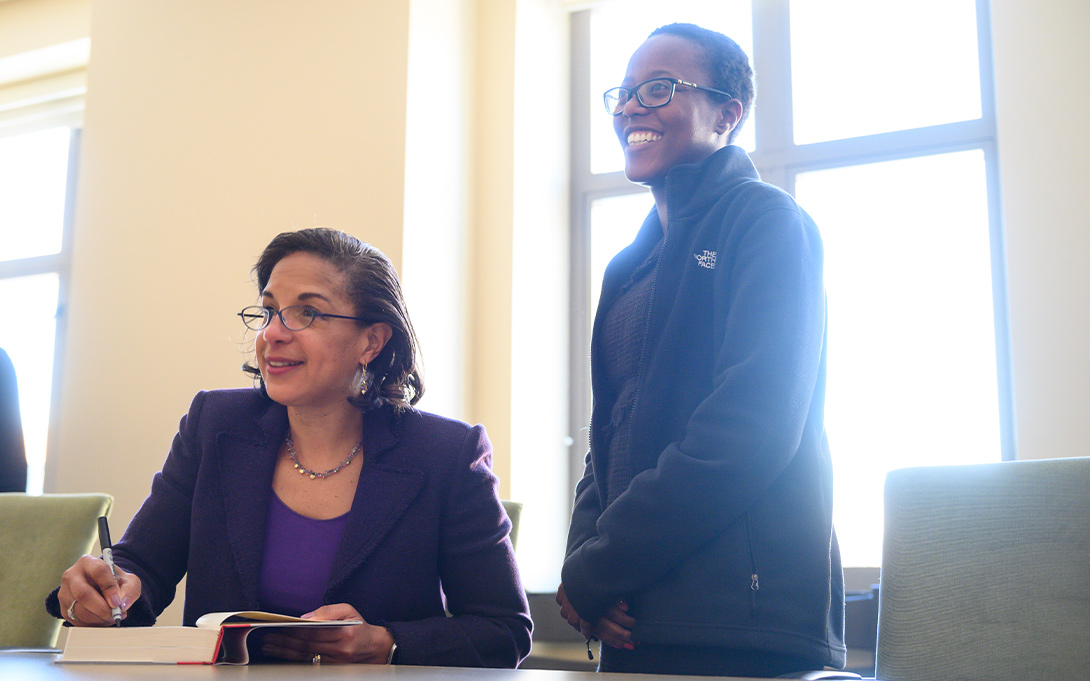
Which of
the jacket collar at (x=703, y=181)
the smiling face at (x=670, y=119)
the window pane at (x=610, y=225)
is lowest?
the jacket collar at (x=703, y=181)

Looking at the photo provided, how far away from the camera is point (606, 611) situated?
4.63 ft

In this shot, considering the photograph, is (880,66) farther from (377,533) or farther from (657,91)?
(377,533)

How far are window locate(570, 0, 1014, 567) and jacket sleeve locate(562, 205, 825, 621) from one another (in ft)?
6.70

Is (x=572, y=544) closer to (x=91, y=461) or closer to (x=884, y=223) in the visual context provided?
(x=884, y=223)

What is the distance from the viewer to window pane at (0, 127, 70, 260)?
531 centimetres

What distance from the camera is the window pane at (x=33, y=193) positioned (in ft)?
17.4

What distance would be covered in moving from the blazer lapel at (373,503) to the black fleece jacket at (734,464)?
39 cm

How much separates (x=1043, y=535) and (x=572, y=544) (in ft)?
2.37

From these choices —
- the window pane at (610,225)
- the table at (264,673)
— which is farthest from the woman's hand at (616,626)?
the window pane at (610,225)

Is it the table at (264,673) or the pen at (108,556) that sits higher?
the pen at (108,556)

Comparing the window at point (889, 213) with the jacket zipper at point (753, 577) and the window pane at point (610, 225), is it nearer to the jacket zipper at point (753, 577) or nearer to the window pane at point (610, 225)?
the window pane at point (610, 225)

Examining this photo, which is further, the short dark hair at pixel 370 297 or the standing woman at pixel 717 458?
the short dark hair at pixel 370 297

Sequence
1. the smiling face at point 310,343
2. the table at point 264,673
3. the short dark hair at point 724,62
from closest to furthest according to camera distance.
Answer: the table at point 264,673 → the short dark hair at point 724,62 → the smiling face at point 310,343

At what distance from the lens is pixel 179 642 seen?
1.22 meters
